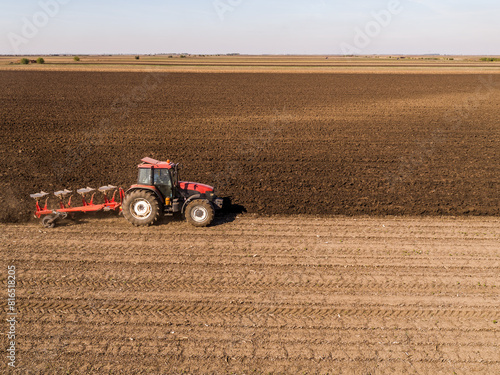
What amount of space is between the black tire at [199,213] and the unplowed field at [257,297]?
31 cm

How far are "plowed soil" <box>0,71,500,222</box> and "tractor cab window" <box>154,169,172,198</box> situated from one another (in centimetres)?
288

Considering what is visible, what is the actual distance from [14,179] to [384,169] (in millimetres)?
14985

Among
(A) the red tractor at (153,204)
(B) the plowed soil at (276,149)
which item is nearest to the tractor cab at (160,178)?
(A) the red tractor at (153,204)

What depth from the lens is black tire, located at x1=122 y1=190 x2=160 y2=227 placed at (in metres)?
10.8

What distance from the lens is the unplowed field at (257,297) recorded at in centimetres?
650

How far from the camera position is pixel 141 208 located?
1109 centimetres

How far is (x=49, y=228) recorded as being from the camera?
432 inches

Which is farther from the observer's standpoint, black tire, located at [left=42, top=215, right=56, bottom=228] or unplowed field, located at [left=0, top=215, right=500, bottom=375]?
black tire, located at [left=42, top=215, right=56, bottom=228]

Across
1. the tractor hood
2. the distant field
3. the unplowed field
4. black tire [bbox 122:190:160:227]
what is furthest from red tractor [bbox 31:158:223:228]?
the distant field

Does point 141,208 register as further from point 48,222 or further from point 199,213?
point 48,222

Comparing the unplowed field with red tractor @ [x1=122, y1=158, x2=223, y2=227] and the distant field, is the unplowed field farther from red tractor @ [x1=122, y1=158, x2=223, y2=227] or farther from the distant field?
the distant field

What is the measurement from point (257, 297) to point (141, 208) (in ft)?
16.1

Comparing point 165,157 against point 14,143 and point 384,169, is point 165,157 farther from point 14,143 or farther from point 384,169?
point 384,169

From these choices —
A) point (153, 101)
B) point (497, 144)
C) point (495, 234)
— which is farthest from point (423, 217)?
point (153, 101)
